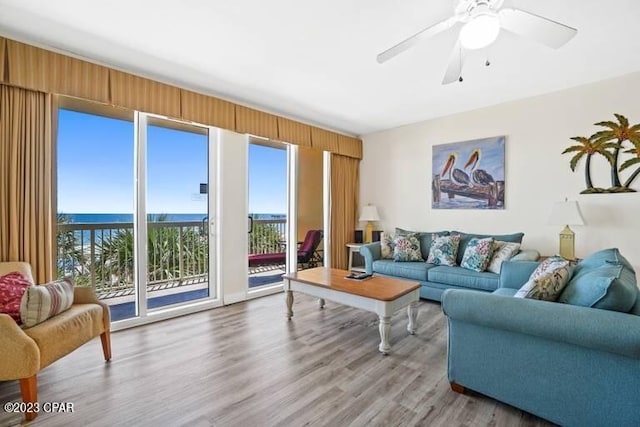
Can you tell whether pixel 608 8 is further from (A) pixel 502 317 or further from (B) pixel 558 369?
(B) pixel 558 369

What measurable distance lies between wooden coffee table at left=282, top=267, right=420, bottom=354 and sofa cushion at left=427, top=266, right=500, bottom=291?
908mm

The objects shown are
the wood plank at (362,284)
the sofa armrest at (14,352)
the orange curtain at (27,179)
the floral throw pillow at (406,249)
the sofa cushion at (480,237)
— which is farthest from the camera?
the floral throw pillow at (406,249)

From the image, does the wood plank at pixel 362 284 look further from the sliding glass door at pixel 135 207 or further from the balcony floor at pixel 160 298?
the balcony floor at pixel 160 298

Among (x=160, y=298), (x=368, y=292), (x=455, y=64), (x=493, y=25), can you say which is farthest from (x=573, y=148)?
(x=160, y=298)

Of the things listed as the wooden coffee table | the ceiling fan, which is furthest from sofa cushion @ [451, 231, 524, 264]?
the ceiling fan

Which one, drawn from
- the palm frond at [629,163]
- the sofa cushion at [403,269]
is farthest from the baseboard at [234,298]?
the palm frond at [629,163]

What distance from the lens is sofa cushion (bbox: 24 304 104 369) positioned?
1694 millimetres

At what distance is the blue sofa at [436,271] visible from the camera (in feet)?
10.5

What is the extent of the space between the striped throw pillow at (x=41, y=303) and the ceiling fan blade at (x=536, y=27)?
10.7 feet

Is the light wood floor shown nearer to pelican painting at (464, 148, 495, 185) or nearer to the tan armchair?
the tan armchair

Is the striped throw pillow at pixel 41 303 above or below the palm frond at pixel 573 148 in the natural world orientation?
below

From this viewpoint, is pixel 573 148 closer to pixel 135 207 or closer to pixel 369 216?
pixel 369 216

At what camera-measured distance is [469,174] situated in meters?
4.08

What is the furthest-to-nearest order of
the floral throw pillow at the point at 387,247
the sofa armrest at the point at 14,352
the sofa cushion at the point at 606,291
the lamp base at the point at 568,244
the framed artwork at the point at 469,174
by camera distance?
the floral throw pillow at the point at 387,247 < the framed artwork at the point at 469,174 < the lamp base at the point at 568,244 < the sofa armrest at the point at 14,352 < the sofa cushion at the point at 606,291
